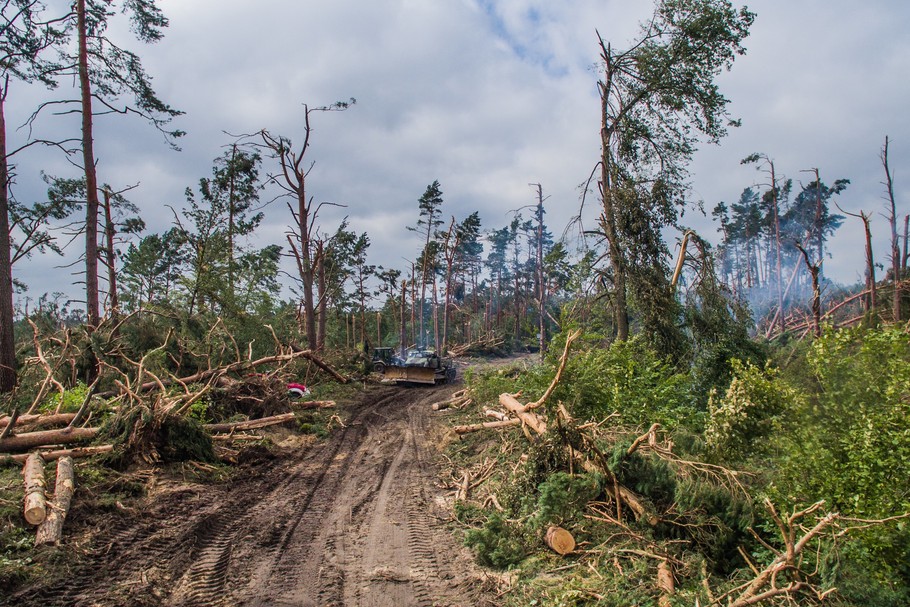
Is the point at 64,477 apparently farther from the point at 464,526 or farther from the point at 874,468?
the point at 874,468

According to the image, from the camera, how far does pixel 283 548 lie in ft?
17.8

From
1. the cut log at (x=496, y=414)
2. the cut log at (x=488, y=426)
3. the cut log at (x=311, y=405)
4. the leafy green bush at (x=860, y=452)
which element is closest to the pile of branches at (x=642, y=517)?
the leafy green bush at (x=860, y=452)

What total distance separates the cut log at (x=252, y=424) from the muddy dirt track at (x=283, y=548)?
158cm

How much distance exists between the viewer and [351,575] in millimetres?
4891

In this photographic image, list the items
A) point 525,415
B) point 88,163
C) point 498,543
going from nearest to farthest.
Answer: point 498,543
point 525,415
point 88,163

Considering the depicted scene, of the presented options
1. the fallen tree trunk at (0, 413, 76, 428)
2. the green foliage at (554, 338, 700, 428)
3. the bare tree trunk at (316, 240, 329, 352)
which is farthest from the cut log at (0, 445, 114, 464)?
the bare tree trunk at (316, 240, 329, 352)

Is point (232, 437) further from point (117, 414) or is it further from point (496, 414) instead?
point (496, 414)

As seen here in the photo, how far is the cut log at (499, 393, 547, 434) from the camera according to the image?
7.18m

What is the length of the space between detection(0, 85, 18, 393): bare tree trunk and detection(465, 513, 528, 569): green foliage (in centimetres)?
1118

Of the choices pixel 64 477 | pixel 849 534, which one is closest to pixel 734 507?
pixel 849 534

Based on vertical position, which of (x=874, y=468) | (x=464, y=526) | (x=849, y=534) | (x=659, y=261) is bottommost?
(x=464, y=526)

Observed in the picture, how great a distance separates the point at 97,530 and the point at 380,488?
12.2ft

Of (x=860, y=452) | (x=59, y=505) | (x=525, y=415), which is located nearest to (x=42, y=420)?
(x=59, y=505)

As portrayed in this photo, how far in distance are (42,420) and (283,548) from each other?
579 cm
